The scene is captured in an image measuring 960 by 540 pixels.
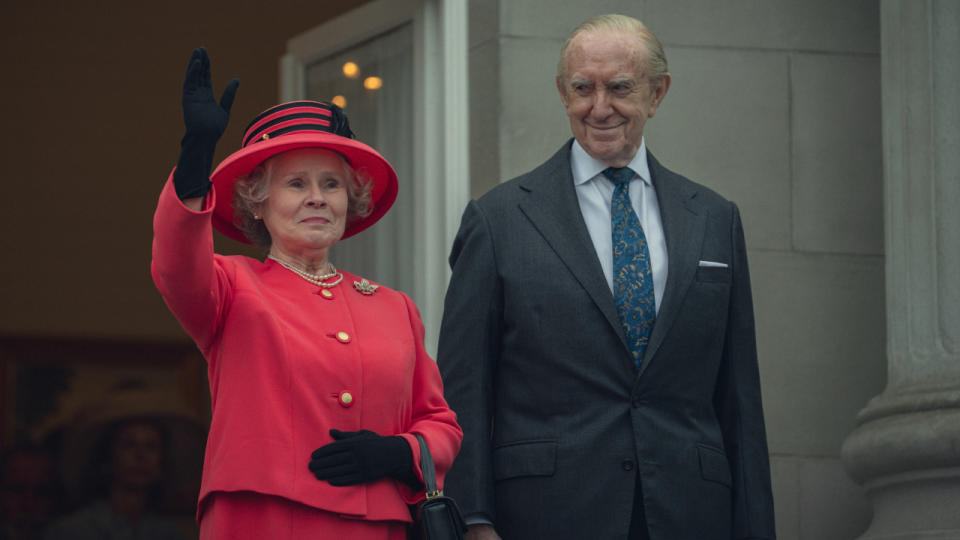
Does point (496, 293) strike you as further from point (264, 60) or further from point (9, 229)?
point (9, 229)

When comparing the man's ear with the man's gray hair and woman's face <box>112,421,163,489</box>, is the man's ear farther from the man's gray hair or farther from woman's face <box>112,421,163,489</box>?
woman's face <box>112,421,163,489</box>

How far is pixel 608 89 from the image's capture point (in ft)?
13.4

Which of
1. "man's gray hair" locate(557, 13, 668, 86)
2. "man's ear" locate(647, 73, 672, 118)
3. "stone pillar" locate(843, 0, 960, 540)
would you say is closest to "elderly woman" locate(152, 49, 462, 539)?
"man's gray hair" locate(557, 13, 668, 86)

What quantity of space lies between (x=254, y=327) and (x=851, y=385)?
3011 mm

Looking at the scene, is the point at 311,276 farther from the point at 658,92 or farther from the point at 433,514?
the point at 658,92

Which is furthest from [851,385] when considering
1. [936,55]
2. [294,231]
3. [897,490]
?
[294,231]

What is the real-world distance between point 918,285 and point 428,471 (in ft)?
8.12

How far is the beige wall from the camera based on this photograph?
9.51 metres

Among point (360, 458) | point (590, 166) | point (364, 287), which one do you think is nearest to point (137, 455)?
point (590, 166)

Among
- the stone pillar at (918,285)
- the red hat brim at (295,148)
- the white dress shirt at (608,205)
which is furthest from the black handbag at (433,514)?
the stone pillar at (918,285)

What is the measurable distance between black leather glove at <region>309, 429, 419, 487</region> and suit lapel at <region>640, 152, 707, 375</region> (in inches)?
32.6

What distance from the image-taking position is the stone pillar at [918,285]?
493 centimetres

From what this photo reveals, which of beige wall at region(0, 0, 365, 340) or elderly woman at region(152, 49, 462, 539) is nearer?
elderly woman at region(152, 49, 462, 539)

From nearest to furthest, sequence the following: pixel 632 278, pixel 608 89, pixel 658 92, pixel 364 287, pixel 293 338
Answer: pixel 293 338, pixel 364 287, pixel 632 278, pixel 608 89, pixel 658 92
